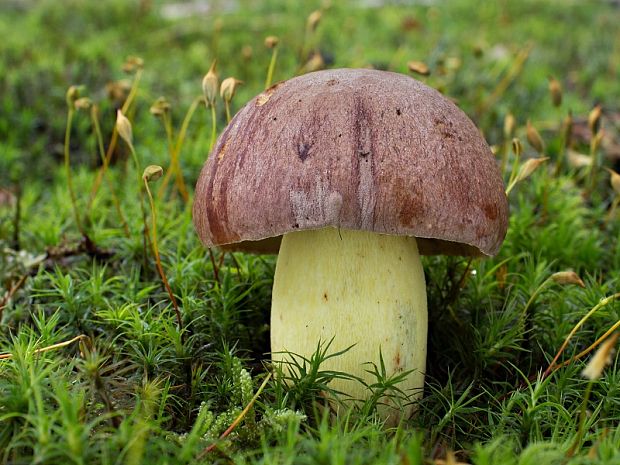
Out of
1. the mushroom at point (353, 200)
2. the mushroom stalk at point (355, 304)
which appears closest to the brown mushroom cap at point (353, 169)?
the mushroom at point (353, 200)

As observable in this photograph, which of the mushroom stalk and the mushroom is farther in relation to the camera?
the mushroom stalk

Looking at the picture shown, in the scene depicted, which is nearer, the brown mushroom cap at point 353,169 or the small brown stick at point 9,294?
the brown mushroom cap at point 353,169

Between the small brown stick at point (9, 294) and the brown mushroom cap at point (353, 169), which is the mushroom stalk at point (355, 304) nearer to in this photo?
the brown mushroom cap at point (353, 169)

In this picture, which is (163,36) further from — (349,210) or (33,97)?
(349,210)

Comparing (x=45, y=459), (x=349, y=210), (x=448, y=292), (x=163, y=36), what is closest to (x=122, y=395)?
(x=45, y=459)

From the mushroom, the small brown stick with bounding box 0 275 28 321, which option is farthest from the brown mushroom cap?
the small brown stick with bounding box 0 275 28 321

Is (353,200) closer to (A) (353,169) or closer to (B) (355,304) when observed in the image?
(A) (353,169)

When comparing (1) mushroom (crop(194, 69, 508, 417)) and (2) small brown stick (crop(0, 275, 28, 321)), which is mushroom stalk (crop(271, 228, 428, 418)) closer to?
(1) mushroom (crop(194, 69, 508, 417))
